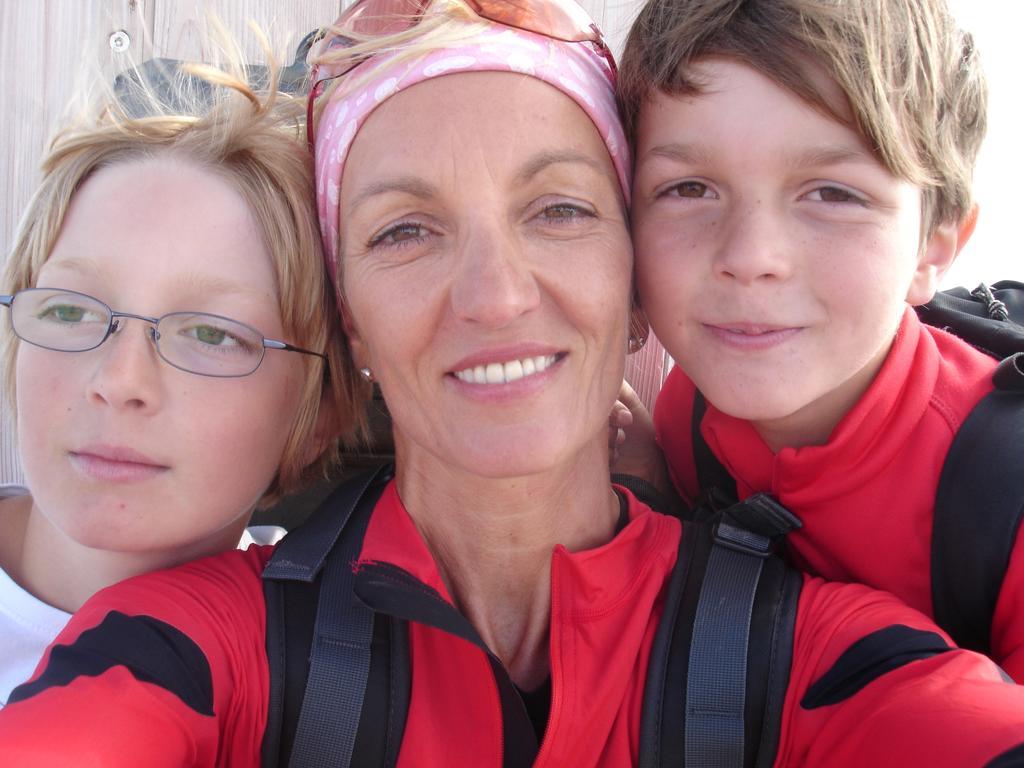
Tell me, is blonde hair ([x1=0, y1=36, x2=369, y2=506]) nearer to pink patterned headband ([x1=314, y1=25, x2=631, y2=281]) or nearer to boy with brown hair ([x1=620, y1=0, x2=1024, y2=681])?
pink patterned headband ([x1=314, y1=25, x2=631, y2=281])


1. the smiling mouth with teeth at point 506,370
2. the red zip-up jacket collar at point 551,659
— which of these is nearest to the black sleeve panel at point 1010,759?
the red zip-up jacket collar at point 551,659

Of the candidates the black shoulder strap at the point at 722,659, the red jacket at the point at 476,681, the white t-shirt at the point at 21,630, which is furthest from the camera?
the white t-shirt at the point at 21,630

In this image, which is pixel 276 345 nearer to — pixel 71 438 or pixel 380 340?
pixel 380 340

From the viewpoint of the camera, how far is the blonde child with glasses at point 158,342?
2.07 m

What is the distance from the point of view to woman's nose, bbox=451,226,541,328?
1.81 metres

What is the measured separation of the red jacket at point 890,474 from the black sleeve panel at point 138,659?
1457mm

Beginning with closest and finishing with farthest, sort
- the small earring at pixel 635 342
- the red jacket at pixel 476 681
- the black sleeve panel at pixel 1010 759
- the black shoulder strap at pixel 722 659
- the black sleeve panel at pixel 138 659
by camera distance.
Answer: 1. the black sleeve panel at pixel 1010 759
2. the red jacket at pixel 476 681
3. the black sleeve panel at pixel 138 659
4. the black shoulder strap at pixel 722 659
5. the small earring at pixel 635 342

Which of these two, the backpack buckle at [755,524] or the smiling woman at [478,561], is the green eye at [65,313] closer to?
the smiling woman at [478,561]

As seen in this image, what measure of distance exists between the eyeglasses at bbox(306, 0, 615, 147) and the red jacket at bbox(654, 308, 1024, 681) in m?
1.18

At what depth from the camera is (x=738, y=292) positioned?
2.01 metres

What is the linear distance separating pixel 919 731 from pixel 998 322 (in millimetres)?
1417

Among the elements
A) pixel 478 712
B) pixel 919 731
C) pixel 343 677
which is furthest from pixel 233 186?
pixel 919 731

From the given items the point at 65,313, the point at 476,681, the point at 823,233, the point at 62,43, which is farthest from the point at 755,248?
the point at 62,43

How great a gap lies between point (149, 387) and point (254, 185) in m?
0.62
